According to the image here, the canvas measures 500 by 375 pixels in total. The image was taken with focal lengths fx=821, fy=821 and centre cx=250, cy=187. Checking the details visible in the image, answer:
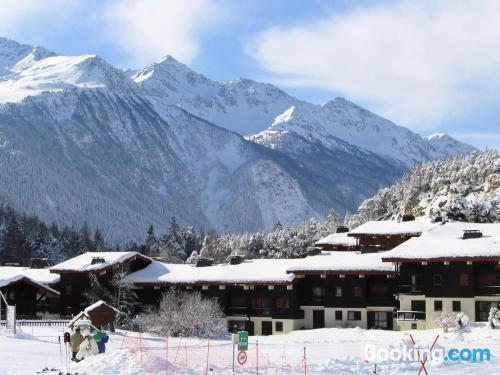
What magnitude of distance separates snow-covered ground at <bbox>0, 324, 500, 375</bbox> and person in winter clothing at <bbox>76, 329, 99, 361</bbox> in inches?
27.5

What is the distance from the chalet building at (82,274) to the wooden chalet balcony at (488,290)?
30.3 meters

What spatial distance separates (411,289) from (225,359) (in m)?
28.4

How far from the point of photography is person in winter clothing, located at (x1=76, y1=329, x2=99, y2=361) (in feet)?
111

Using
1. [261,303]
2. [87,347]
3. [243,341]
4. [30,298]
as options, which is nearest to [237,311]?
[261,303]

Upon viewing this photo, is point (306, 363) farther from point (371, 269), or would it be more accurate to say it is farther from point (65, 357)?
point (371, 269)

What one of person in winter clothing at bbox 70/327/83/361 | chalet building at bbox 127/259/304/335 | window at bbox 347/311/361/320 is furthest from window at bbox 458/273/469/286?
person in winter clothing at bbox 70/327/83/361

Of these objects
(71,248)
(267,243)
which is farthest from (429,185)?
(71,248)

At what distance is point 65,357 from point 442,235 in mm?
35512

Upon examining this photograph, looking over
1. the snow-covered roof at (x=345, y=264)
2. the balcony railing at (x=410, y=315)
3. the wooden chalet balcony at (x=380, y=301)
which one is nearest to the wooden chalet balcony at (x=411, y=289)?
the balcony railing at (x=410, y=315)

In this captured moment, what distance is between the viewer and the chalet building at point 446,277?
59.2m

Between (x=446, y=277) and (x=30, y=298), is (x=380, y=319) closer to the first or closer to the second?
(x=446, y=277)

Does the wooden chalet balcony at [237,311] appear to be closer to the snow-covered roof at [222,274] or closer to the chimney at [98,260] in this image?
the snow-covered roof at [222,274]

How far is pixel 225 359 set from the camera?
1444 inches

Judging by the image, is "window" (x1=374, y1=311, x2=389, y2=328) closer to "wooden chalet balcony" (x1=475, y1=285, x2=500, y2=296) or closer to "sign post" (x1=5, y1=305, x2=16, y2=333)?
"wooden chalet balcony" (x1=475, y1=285, x2=500, y2=296)
